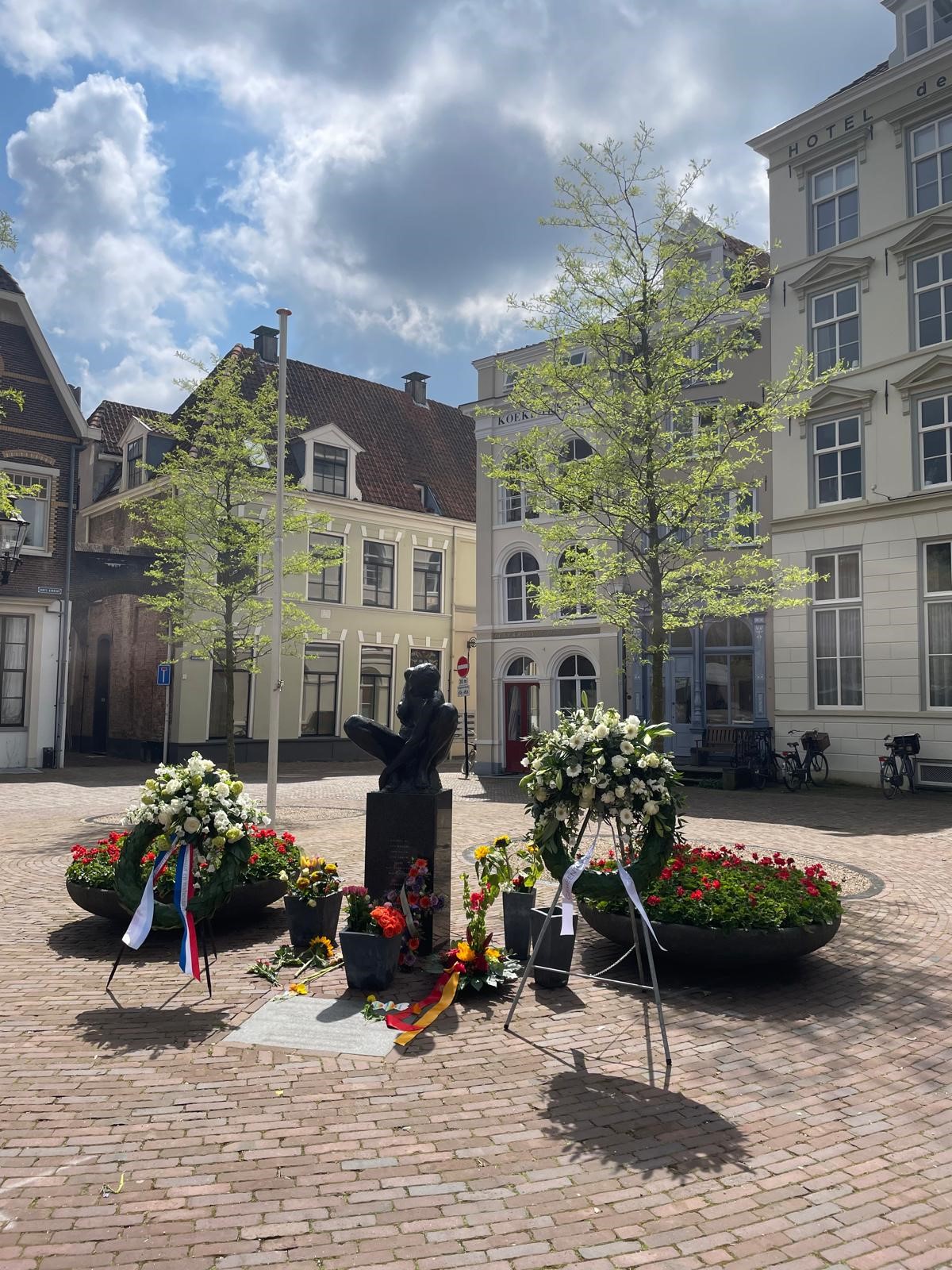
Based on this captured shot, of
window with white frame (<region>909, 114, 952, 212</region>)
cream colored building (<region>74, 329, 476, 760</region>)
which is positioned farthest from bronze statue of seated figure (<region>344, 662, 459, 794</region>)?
cream colored building (<region>74, 329, 476, 760</region>)

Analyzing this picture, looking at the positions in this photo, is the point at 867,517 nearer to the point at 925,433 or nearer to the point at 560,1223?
the point at 925,433

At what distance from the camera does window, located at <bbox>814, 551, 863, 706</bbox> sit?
796 inches

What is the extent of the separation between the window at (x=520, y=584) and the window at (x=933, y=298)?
11145 mm

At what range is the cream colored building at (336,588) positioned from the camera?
1158 inches

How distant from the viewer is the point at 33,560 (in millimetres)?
25609

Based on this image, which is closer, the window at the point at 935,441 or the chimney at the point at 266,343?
the window at the point at 935,441

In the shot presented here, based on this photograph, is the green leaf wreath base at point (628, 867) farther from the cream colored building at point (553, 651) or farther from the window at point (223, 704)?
the window at point (223, 704)

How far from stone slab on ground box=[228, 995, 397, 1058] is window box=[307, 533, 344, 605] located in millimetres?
25702

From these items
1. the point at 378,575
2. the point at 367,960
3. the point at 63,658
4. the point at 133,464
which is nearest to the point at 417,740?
the point at 367,960

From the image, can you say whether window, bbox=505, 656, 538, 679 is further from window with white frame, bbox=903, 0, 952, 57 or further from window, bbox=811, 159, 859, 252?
window with white frame, bbox=903, 0, 952, 57

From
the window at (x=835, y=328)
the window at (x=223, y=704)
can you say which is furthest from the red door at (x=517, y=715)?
the window at (x=835, y=328)

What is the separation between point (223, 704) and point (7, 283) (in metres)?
13.3

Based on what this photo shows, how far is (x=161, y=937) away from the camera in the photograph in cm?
793

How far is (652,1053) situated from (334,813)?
11.7 meters
